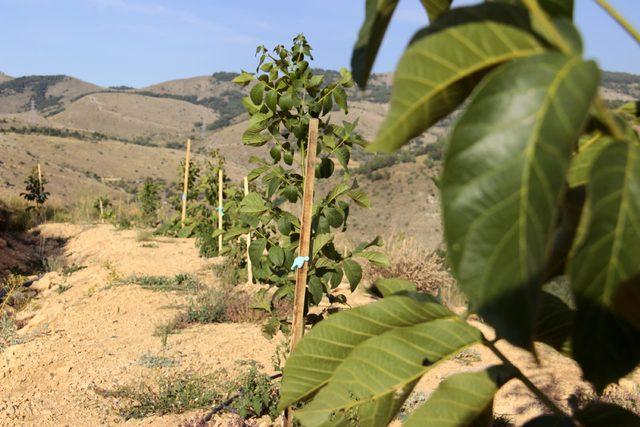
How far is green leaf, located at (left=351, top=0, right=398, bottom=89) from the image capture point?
475mm

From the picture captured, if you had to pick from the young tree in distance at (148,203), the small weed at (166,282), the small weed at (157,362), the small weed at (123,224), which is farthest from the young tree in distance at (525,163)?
the young tree in distance at (148,203)

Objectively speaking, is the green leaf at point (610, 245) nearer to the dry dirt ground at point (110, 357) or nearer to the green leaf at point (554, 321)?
the green leaf at point (554, 321)

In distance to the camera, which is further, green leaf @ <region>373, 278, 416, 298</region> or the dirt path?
the dirt path

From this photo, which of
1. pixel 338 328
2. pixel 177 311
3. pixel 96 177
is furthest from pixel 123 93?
pixel 338 328

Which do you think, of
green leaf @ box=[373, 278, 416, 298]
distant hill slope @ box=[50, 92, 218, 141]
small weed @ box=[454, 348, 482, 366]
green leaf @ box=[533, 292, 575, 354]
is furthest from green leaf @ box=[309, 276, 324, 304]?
distant hill slope @ box=[50, 92, 218, 141]

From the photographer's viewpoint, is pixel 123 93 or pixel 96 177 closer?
pixel 96 177

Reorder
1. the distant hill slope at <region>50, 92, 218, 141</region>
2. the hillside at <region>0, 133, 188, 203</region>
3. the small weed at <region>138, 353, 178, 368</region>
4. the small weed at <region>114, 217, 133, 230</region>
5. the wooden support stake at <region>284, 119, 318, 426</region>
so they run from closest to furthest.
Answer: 1. the wooden support stake at <region>284, 119, 318, 426</region>
2. the small weed at <region>138, 353, 178, 368</region>
3. the small weed at <region>114, 217, 133, 230</region>
4. the hillside at <region>0, 133, 188, 203</region>
5. the distant hill slope at <region>50, 92, 218, 141</region>

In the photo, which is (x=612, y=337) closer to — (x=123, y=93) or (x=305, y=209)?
(x=305, y=209)

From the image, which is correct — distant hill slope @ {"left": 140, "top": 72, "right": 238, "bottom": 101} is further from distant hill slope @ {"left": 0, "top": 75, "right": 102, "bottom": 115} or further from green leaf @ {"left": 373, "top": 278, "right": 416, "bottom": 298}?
green leaf @ {"left": 373, "top": 278, "right": 416, "bottom": 298}

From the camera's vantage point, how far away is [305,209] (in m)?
2.32

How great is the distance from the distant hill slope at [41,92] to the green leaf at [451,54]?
7637 centimetres

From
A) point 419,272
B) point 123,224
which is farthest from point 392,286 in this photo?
point 123,224

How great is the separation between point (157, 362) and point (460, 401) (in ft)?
13.8

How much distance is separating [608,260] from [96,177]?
1528 inches
